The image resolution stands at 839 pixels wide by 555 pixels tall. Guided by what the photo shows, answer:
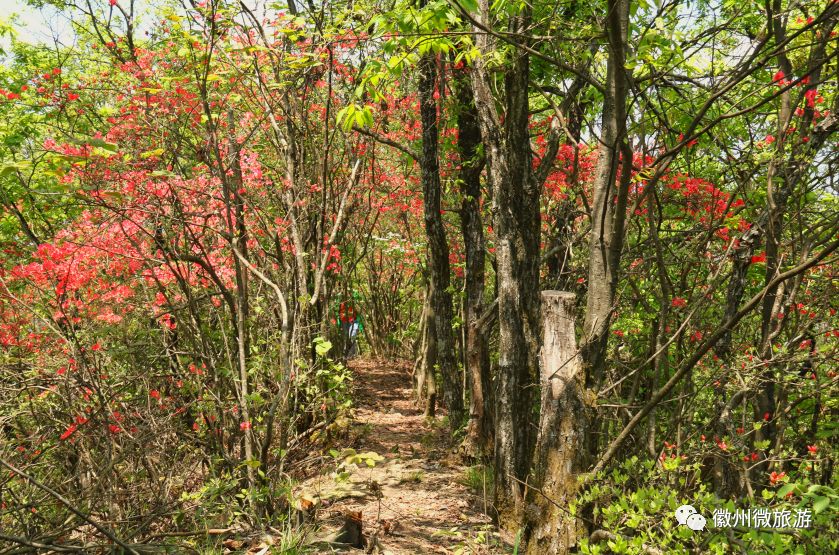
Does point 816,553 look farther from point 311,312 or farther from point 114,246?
point 114,246

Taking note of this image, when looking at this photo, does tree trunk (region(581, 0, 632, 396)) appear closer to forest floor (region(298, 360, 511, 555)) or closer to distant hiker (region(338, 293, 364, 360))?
forest floor (region(298, 360, 511, 555))

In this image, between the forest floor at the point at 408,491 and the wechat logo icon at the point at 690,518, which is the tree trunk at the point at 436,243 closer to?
the forest floor at the point at 408,491

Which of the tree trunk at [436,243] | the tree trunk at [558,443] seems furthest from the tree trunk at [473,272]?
the tree trunk at [558,443]

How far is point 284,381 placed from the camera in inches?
179

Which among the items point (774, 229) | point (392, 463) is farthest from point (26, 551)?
point (774, 229)

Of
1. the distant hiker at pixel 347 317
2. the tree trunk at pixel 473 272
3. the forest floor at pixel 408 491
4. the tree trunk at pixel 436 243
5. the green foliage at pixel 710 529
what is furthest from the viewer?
the distant hiker at pixel 347 317

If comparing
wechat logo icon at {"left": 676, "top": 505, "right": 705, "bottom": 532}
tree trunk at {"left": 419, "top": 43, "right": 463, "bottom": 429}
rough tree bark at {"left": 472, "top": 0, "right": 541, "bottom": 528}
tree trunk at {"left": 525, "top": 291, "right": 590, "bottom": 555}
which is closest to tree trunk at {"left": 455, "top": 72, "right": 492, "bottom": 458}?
tree trunk at {"left": 419, "top": 43, "right": 463, "bottom": 429}

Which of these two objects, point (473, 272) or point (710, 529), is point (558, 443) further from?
point (473, 272)

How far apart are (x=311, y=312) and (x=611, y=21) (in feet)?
15.1

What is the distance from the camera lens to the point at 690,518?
2.72m

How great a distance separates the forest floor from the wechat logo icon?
1568 millimetres

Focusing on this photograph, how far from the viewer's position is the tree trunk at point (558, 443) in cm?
350

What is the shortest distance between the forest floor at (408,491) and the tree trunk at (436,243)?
0.70 metres

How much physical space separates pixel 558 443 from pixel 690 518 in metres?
0.93
